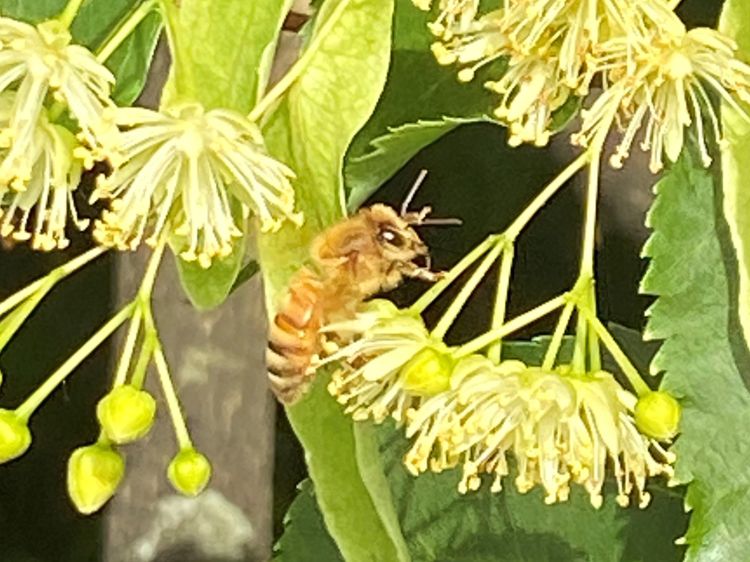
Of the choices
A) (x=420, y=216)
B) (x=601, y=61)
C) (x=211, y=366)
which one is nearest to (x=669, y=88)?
(x=601, y=61)

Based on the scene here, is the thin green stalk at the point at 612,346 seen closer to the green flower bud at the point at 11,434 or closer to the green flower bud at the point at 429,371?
the green flower bud at the point at 429,371

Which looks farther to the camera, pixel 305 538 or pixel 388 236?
pixel 305 538

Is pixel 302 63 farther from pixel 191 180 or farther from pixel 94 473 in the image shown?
pixel 94 473

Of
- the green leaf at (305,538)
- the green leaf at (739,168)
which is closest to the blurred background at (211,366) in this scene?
the green leaf at (305,538)

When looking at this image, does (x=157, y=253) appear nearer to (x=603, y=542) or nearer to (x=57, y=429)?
(x=603, y=542)

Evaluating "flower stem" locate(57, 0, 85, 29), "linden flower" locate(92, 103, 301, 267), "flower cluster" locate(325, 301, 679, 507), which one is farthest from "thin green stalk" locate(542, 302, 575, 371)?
"flower stem" locate(57, 0, 85, 29)

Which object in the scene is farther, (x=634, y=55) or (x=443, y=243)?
(x=443, y=243)

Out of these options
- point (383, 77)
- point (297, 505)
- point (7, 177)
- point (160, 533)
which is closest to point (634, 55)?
point (383, 77)
